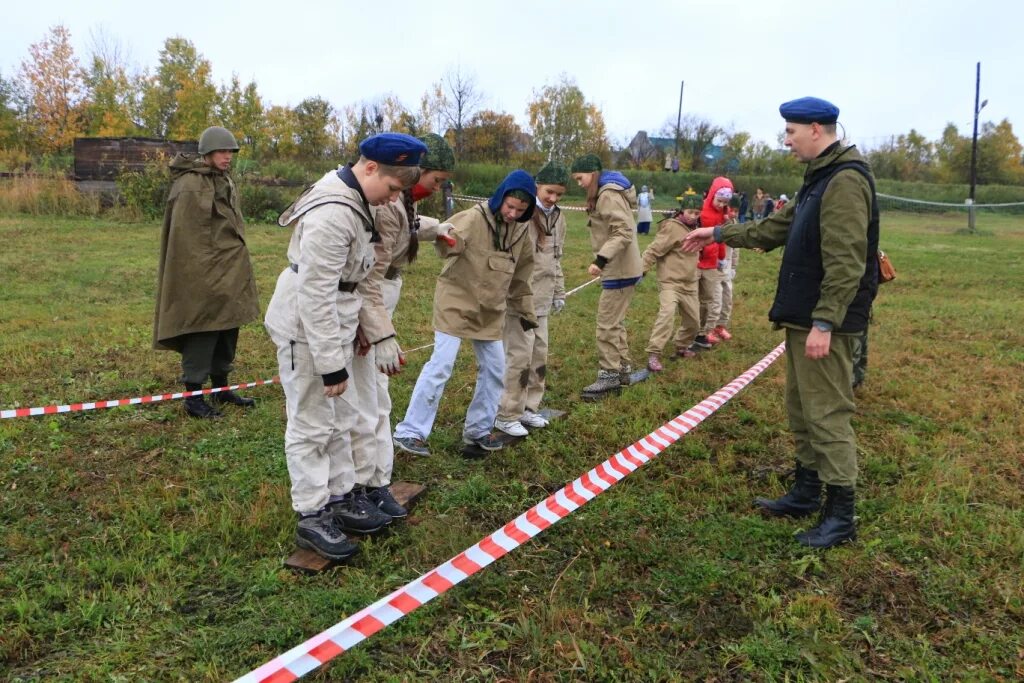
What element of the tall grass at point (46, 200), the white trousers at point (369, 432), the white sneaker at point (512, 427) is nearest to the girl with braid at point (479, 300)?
the white sneaker at point (512, 427)

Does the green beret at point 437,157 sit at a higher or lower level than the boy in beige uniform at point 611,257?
higher

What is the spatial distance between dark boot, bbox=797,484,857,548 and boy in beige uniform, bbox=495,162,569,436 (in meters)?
2.06

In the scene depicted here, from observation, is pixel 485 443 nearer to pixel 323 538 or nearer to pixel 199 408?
pixel 323 538

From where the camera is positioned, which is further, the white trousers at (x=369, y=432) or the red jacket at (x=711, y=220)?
the red jacket at (x=711, y=220)

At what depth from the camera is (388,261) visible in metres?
3.84

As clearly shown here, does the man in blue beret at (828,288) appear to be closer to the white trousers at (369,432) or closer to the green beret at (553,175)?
the green beret at (553,175)

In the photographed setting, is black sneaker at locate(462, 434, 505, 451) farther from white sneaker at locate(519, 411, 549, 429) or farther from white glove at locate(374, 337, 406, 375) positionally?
white glove at locate(374, 337, 406, 375)

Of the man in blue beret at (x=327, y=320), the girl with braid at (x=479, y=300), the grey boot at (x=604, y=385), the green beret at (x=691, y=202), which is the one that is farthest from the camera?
the green beret at (x=691, y=202)

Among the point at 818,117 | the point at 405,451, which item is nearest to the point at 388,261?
the point at 405,451

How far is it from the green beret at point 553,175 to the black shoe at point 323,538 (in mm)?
2719

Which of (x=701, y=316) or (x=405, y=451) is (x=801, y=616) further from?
(x=701, y=316)

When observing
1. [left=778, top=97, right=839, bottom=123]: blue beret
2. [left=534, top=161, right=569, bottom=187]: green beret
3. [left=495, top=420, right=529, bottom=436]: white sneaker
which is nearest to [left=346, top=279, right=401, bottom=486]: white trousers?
[left=495, top=420, right=529, bottom=436]: white sneaker

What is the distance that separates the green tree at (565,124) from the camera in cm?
4419

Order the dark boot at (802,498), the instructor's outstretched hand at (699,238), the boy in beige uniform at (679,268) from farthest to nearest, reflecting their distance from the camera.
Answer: the boy in beige uniform at (679,268)
the instructor's outstretched hand at (699,238)
the dark boot at (802,498)
